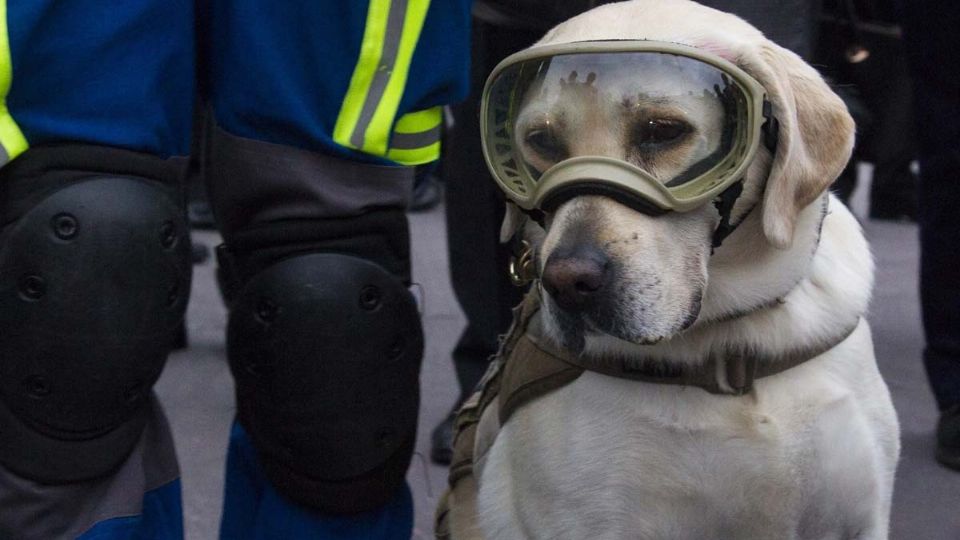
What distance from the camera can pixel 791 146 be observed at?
2.03 m

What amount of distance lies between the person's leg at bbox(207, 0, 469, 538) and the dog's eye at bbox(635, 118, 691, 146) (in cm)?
36

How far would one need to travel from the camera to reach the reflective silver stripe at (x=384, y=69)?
217cm

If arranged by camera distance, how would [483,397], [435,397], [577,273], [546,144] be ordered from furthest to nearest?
[435,397] < [483,397] < [546,144] < [577,273]

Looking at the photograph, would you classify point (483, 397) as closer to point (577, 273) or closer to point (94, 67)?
point (577, 273)

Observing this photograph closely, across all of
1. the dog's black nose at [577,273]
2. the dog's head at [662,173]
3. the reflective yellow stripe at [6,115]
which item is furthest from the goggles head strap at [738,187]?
the reflective yellow stripe at [6,115]

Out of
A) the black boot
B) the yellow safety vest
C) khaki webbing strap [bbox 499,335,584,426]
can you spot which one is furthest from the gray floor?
the yellow safety vest

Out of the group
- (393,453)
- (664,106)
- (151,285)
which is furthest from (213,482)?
(664,106)

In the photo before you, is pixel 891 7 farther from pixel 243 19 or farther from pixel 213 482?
pixel 243 19

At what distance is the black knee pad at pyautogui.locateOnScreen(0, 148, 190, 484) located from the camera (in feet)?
6.53

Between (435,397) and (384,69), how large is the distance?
211 cm

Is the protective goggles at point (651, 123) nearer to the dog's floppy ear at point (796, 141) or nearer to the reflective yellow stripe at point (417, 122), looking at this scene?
the dog's floppy ear at point (796, 141)

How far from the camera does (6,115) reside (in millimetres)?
1993

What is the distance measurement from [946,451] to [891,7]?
1135 mm

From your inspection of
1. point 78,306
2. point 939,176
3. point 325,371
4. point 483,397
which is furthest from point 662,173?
point 939,176
